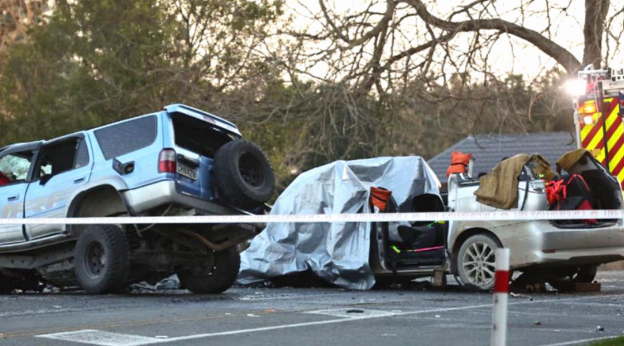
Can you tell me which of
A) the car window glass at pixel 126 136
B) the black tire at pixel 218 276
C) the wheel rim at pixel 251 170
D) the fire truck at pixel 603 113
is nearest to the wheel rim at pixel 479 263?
the fire truck at pixel 603 113

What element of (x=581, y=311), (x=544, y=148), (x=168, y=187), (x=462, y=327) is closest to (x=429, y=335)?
(x=462, y=327)

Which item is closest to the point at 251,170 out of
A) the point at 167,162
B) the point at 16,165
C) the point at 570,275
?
the point at 167,162

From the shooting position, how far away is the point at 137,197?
1267cm

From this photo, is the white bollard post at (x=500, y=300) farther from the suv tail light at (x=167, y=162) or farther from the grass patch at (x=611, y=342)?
the suv tail light at (x=167, y=162)

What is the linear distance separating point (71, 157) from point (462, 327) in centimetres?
614

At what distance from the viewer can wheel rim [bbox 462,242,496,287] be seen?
13273 mm

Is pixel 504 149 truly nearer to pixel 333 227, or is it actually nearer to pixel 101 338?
pixel 333 227

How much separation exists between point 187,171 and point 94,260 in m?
1.51

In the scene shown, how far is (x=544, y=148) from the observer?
46.5 metres

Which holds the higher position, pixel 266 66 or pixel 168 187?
pixel 266 66

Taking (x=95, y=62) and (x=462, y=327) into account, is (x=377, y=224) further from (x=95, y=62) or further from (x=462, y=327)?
(x=95, y=62)

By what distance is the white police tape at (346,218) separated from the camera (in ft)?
33.1

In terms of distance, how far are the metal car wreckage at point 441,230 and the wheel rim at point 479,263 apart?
0.01 m

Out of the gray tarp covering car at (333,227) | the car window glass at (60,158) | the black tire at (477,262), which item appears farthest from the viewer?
the gray tarp covering car at (333,227)
